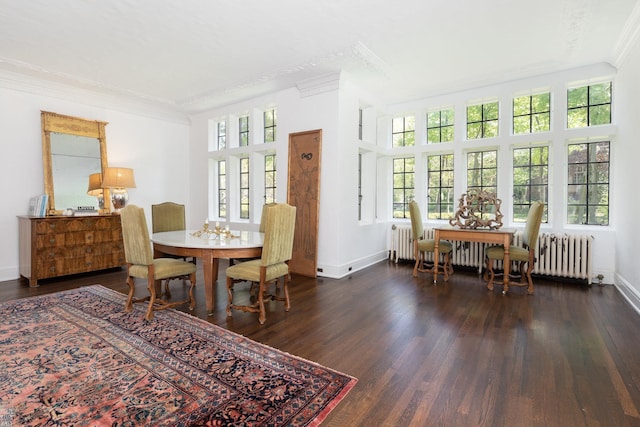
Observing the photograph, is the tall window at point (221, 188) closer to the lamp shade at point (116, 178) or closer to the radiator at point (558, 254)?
the lamp shade at point (116, 178)

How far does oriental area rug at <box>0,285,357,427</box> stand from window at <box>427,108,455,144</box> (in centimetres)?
476

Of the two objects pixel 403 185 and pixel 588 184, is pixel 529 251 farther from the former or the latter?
pixel 403 185

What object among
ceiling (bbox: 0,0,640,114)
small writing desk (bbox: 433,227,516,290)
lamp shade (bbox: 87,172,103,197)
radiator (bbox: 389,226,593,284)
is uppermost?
ceiling (bbox: 0,0,640,114)

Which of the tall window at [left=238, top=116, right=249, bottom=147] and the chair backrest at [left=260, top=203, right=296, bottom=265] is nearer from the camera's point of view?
the chair backrest at [left=260, top=203, right=296, bottom=265]

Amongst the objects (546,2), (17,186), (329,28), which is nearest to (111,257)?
(17,186)

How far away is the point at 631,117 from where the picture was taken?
3.78 meters

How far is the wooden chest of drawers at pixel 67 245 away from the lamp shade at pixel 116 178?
1.69 feet

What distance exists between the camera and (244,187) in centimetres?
657

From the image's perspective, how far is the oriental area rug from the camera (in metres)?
1.72

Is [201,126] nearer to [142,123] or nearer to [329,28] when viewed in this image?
[142,123]

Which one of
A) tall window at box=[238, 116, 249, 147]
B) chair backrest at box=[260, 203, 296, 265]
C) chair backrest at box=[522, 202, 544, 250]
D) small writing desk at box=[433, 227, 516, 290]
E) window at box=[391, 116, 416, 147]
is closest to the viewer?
chair backrest at box=[260, 203, 296, 265]

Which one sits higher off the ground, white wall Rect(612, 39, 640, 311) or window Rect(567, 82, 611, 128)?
window Rect(567, 82, 611, 128)

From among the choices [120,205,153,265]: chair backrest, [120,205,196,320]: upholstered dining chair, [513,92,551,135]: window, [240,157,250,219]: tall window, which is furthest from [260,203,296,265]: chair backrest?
[513,92,551,135]: window

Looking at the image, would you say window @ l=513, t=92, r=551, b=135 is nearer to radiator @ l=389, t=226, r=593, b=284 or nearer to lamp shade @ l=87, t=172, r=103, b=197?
radiator @ l=389, t=226, r=593, b=284
